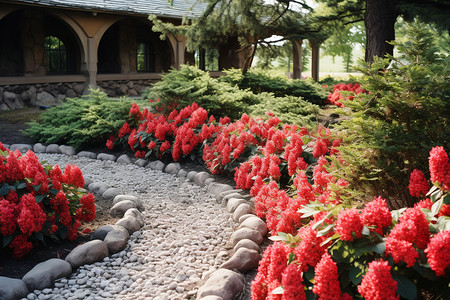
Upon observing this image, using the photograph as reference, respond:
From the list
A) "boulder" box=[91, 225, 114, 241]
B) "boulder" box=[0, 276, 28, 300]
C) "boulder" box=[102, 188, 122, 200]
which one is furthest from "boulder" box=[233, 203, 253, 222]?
"boulder" box=[0, 276, 28, 300]

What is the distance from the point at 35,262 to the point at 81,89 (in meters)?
11.1

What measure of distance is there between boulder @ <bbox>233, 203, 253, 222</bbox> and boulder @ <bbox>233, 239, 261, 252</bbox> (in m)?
0.69

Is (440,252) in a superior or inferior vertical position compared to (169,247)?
superior

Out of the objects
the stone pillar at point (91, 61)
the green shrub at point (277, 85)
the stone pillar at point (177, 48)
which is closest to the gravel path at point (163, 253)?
the green shrub at point (277, 85)

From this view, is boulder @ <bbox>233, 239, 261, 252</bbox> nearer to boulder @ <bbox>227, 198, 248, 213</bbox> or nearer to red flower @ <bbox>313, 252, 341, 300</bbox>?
boulder @ <bbox>227, 198, 248, 213</bbox>

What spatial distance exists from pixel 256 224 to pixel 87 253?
132cm

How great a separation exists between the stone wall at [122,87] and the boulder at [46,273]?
38.4ft

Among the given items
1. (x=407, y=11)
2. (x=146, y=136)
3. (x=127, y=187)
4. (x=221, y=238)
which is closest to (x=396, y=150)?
(x=221, y=238)

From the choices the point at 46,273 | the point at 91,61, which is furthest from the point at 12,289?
the point at 91,61

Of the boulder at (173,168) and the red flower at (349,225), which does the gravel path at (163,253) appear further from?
the red flower at (349,225)

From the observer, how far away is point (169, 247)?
3.62 meters

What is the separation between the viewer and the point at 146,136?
255 inches

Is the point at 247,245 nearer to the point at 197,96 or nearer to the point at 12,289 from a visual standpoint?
the point at 12,289

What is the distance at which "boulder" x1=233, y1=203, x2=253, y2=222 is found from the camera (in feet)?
13.2
